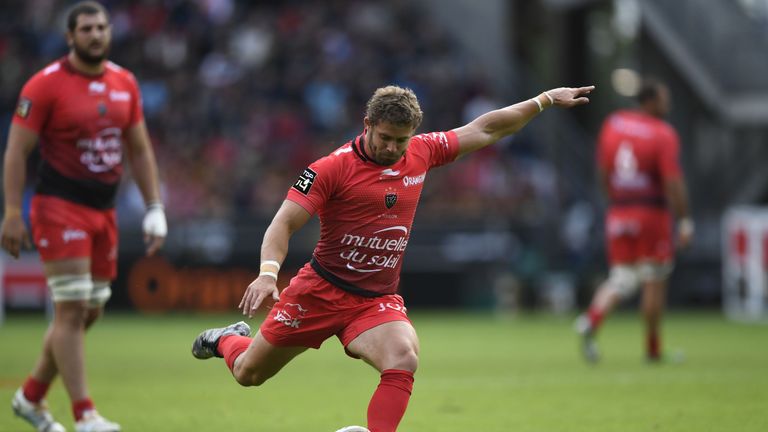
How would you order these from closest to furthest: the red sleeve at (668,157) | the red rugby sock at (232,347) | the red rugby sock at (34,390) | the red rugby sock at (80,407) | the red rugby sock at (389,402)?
the red rugby sock at (389,402), the red rugby sock at (232,347), the red rugby sock at (80,407), the red rugby sock at (34,390), the red sleeve at (668,157)

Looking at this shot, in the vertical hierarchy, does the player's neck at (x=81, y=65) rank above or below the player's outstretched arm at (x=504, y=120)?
above

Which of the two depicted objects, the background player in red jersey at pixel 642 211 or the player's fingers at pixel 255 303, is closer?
the player's fingers at pixel 255 303

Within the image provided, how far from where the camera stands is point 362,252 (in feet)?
22.1

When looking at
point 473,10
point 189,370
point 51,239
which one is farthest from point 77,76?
point 473,10

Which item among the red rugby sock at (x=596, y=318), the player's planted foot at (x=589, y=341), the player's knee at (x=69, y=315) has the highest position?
the player's knee at (x=69, y=315)

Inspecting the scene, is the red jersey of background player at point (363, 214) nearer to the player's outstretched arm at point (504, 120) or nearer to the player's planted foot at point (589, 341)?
the player's outstretched arm at point (504, 120)

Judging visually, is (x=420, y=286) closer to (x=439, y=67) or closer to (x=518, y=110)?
(x=439, y=67)

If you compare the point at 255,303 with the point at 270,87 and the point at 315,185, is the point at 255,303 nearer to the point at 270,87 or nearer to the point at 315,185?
the point at 315,185

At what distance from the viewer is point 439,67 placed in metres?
24.9

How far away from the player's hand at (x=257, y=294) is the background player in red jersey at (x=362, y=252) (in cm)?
15

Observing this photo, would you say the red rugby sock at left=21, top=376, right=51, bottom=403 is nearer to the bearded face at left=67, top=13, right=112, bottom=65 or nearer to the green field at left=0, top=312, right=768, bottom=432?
the green field at left=0, top=312, right=768, bottom=432

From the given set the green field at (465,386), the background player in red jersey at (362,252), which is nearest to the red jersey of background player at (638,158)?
the green field at (465,386)

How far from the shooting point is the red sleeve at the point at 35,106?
7656 mm

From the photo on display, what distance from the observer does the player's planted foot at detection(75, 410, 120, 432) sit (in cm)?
A: 733
